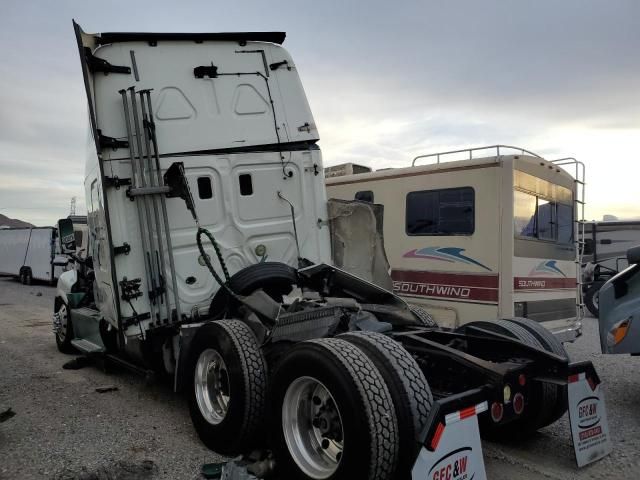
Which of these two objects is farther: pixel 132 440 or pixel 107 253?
pixel 107 253

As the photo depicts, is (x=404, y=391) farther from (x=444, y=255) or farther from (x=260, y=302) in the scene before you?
(x=444, y=255)

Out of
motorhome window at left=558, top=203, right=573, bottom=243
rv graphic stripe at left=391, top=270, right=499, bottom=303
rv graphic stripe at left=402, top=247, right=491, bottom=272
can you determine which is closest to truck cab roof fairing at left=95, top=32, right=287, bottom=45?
rv graphic stripe at left=402, top=247, right=491, bottom=272

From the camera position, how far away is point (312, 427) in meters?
3.48

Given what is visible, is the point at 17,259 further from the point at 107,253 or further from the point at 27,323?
the point at 107,253

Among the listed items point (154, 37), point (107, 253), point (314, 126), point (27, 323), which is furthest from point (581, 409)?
point (27, 323)

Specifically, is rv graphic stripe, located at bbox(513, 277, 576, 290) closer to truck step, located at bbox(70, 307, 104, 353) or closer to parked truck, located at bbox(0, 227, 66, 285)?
truck step, located at bbox(70, 307, 104, 353)

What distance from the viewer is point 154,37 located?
5379 mm

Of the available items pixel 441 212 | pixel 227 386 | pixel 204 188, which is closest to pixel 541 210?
Answer: pixel 441 212

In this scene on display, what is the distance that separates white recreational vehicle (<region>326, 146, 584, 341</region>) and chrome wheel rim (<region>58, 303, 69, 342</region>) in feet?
15.8

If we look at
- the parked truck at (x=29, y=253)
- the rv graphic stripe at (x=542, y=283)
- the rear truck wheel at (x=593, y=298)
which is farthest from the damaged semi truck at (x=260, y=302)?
the parked truck at (x=29, y=253)

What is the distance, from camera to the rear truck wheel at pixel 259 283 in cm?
498

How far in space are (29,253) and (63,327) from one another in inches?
721

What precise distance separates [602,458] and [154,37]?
5293mm

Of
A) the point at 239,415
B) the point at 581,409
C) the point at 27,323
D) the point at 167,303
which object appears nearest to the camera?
the point at 581,409
